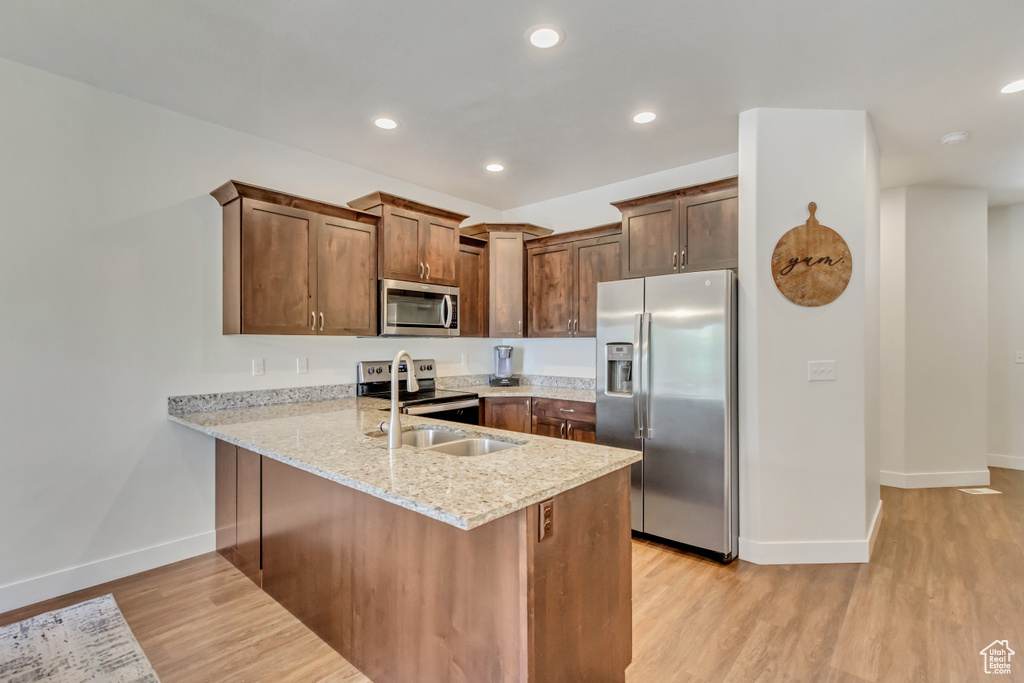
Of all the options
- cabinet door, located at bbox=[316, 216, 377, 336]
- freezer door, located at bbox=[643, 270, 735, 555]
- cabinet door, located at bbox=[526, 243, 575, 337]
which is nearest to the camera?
freezer door, located at bbox=[643, 270, 735, 555]

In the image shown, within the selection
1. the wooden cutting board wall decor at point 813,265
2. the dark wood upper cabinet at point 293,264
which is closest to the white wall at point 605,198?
the wooden cutting board wall decor at point 813,265

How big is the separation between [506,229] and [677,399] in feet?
7.75

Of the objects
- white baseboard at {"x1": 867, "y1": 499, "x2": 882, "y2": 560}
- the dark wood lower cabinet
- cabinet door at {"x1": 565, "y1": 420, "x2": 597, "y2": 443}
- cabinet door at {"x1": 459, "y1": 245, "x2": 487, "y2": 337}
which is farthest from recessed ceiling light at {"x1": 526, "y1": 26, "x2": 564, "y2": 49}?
white baseboard at {"x1": 867, "y1": 499, "x2": 882, "y2": 560}

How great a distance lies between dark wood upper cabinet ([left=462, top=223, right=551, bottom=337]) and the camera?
4570 millimetres

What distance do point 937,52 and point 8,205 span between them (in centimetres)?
452

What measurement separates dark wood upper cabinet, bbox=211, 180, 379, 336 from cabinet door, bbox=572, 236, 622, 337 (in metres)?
1.72

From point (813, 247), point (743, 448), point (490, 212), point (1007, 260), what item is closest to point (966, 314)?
point (1007, 260)

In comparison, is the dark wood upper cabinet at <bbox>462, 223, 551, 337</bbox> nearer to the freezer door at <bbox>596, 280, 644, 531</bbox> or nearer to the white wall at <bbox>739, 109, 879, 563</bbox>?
the freezer door at <bbox>596, 280, 644, 531</bbox>

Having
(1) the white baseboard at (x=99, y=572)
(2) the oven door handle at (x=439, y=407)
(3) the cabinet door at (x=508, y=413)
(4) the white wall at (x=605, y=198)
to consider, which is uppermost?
(4) the white wall at (x=605, y=198)

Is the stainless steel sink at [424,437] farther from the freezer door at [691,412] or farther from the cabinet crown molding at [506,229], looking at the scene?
the cabinet crown molding at [506,229]

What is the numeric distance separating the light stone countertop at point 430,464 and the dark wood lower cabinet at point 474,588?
8 centimetres

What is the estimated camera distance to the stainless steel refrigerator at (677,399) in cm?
288

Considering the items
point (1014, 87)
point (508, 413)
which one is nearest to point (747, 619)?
point (508, 413)

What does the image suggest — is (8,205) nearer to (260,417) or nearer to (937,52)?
(260,417)
